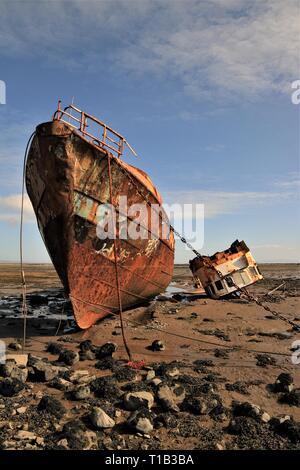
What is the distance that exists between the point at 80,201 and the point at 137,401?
4824 mm

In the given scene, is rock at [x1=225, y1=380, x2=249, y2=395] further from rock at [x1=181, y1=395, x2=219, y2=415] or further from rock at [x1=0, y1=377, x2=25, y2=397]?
rock at [x1=0, y1=377, x2=25, y2=397]

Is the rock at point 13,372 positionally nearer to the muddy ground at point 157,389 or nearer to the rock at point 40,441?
the muddy ground at point 157,389

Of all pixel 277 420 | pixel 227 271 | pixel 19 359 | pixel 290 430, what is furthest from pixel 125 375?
pixel 227 271

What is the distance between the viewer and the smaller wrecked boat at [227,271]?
44.9 ft

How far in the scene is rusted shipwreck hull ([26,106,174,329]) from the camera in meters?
7.84

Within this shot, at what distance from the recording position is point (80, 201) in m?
8.15

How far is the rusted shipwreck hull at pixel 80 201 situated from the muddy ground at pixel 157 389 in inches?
50.7

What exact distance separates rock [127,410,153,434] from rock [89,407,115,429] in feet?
0.77

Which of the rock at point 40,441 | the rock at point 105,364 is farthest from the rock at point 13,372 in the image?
the rock at point 40,441

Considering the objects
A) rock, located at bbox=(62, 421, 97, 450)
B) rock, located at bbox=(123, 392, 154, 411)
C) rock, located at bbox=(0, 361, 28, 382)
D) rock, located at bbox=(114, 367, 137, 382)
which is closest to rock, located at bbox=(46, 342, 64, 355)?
rock, located at bbox=(0, 361, 28, 382)

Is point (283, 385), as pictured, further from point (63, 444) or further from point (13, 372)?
point (13, 372)

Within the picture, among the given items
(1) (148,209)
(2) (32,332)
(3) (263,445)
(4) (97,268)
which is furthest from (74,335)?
(3) (263,445)
